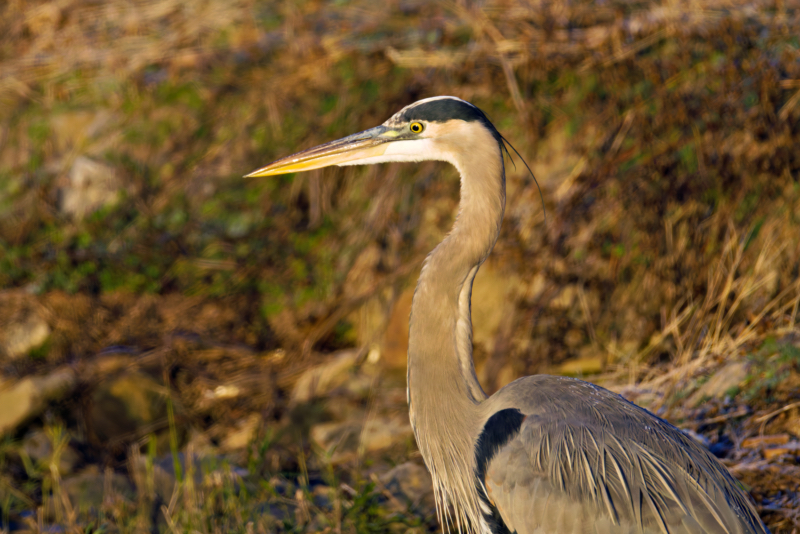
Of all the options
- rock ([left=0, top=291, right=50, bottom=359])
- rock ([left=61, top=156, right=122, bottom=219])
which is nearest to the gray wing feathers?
rock ([left=0, top=291, right=50, bottom=359])

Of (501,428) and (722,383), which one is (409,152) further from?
(722,383)

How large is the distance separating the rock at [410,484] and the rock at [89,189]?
3.61 m

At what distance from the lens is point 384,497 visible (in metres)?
3.39

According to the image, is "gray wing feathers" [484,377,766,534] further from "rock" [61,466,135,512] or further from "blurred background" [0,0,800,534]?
"rock" [61,466,135,512]

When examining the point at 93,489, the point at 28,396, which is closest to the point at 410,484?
the point at 93,489

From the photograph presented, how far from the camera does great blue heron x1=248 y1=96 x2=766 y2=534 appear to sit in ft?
7.33

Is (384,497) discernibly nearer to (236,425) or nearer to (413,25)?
(236,425)

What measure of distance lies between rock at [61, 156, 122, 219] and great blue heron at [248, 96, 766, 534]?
371 centimetres

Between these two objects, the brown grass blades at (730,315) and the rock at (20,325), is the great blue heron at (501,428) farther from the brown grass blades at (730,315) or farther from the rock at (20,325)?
the rock at (20,325)

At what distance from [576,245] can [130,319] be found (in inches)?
124

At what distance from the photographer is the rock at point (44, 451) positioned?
4.53 metres

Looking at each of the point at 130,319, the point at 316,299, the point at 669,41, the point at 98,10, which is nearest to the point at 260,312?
the point at 316,299

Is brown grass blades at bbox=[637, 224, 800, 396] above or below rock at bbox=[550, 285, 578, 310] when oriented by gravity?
above

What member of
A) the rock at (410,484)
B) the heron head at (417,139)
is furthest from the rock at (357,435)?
the heron head at (417,139)
